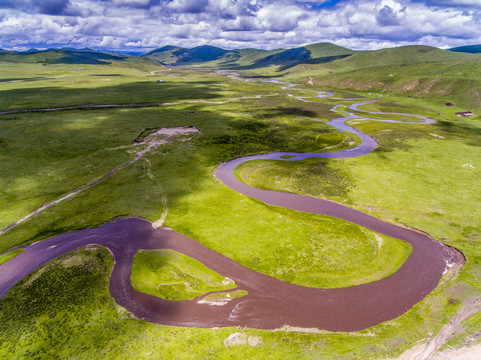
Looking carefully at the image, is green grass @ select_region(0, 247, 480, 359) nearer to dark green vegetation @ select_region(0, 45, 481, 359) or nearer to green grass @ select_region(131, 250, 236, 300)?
dark green vegetation @ select_region(0, 45, 481, 359)

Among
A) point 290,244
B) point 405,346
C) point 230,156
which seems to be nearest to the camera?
point 405,346

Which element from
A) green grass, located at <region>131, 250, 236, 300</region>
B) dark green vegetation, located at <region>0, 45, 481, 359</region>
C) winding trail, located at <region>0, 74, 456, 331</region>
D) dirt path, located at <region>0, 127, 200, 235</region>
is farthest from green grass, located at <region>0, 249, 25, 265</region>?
green grass, located at <region>131, 250, 236, 300</region>

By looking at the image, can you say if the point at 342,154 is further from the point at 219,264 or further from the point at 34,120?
the point at 34,120

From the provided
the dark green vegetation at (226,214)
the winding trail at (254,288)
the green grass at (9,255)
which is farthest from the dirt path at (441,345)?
the green grass at (9,255)

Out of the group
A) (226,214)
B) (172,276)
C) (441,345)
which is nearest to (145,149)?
(226,214)

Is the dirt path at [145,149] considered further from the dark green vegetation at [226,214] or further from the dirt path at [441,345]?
the dirt path at [441,345]

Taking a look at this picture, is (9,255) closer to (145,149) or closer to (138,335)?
(138,335)

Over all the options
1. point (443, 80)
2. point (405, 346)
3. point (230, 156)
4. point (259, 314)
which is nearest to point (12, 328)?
point (259, 314)
